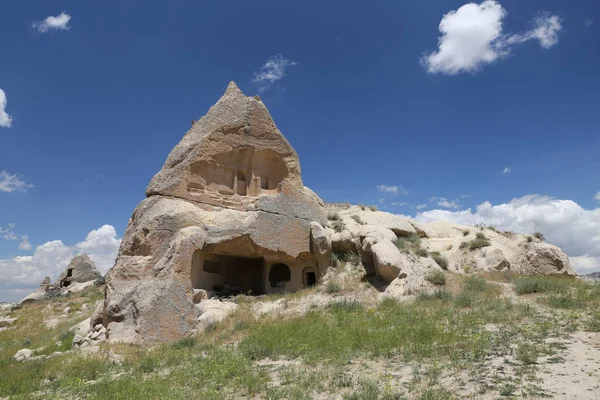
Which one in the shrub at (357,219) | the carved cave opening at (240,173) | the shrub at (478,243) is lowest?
the shrub at (478,243)

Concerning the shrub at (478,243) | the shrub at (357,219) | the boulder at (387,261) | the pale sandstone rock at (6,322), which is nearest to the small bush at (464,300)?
the boulder at (387,261)

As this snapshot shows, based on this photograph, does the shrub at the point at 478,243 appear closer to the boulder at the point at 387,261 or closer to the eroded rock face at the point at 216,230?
the boulder at the point at 387,261

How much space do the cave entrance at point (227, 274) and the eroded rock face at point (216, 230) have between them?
→ 5 cm

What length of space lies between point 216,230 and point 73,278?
2421 centimetres

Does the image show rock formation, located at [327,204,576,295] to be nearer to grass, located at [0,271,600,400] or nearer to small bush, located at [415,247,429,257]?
small bush, located at [415,247,429,257]

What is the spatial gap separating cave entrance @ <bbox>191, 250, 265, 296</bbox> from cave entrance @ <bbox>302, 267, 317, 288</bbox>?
5.86 feet

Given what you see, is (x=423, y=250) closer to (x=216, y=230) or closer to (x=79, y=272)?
(x=216, y=230)

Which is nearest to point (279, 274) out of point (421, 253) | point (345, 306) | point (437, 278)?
point (421, 253)

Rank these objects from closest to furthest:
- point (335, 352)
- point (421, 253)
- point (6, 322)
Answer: point (335, 352), point (421, 253), point (6, 322)

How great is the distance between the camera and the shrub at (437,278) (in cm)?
1470

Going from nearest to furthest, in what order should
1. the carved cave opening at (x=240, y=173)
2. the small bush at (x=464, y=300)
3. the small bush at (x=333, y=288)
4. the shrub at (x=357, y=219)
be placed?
the small bush at (x=464, y=300), the small bush at (x=333, y=288), the carved cave opening at (x=240, y=173), the shrub at (x=357, y=219)

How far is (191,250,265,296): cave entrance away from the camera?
16.1 m

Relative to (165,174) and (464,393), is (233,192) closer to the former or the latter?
(165,174)

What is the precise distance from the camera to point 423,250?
17.3m
